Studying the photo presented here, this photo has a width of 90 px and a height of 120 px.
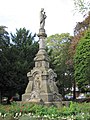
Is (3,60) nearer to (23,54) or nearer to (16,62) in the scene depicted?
(16,62)

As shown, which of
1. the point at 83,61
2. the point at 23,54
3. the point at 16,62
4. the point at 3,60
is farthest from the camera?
the point at 23,54

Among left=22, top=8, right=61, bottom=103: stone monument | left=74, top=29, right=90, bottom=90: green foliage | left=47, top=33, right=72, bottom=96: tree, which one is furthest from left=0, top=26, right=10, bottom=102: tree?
left=22, top=8, right=61, bottom=103: stone monument

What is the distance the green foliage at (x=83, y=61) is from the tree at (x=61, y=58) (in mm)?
7976

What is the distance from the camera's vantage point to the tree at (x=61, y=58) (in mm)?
48750

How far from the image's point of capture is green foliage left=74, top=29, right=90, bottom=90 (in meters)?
35.8

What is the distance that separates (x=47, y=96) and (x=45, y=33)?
6.03m

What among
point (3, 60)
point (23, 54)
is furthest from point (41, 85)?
point (23, 54)

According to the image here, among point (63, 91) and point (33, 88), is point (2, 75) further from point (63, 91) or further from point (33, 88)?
point (63, 91)

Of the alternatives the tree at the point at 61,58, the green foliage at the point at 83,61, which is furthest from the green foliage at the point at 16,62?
the green foliage at the point at 83,61

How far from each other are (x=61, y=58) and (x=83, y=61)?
15.3 meters

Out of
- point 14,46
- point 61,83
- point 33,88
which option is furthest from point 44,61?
point 61,83

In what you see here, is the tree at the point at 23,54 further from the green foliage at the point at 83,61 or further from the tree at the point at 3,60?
the green foliage at the point at 83,61

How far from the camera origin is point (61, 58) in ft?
169

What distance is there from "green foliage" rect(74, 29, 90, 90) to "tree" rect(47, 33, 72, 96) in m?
7.98
